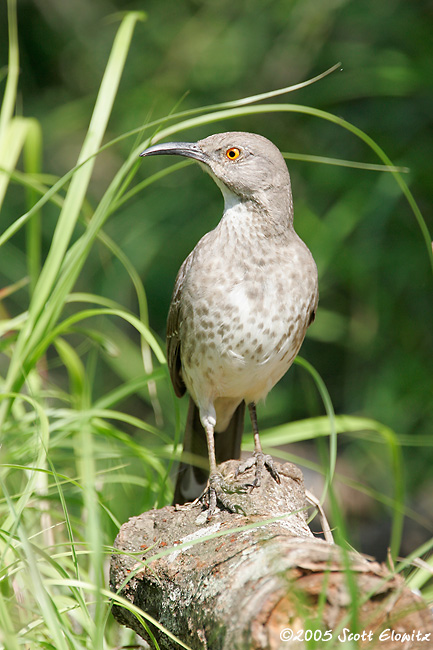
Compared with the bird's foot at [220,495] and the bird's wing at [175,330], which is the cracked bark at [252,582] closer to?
the bird's foot at [220,495]

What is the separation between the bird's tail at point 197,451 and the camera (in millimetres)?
3309

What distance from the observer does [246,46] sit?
5781 mm

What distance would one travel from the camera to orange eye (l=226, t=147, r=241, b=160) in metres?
3.10

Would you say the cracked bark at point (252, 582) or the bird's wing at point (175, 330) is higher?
the bird's wing at point (175, 330)

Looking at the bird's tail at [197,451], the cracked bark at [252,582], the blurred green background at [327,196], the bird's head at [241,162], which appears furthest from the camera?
the blurred green background at [327,196]

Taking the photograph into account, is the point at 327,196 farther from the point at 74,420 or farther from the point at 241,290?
the point at 74,420

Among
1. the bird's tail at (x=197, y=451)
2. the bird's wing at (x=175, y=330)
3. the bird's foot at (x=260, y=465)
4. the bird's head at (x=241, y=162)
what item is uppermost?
the bird's head at (x=241, y=162)

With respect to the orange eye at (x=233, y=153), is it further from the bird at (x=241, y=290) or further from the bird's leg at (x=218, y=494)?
the bird's leg at (x=218, y=494)

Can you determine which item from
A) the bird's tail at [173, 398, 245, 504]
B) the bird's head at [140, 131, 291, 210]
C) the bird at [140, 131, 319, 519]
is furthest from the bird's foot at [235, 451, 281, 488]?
the bird's head at [140, 131, 291, 210]

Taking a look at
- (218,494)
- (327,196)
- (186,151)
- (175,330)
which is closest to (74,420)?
→ (175,330)

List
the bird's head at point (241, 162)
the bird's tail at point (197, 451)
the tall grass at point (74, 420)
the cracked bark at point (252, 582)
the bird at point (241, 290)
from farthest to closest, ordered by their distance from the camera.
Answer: the bird's tail at point (197, 451), the bird's head at point (241, 162), the bird at point (241, 290), the tall grass at point (74, 420), the cracked bark at point (252, 582)

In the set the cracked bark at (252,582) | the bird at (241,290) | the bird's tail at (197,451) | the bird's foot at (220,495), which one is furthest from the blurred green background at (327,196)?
the cracked bark at (252,582)

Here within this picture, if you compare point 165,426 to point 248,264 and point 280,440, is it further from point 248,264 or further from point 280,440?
point 248,264

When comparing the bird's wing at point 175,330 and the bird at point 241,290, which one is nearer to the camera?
the bird at point 241,290
